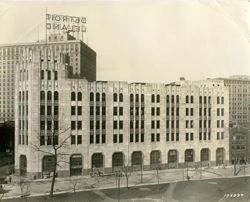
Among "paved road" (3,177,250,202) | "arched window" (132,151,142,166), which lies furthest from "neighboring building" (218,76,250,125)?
"paved road" (3,177,250,202)

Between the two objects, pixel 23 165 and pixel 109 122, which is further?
pixel 109 122

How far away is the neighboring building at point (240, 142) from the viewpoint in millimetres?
79000

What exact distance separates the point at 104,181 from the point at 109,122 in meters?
10.6

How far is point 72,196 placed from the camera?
47.1 metres

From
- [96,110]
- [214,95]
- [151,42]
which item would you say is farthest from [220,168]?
[151,42]

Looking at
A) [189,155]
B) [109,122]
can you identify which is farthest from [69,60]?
[189,155]

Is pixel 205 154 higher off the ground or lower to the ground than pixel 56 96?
lower

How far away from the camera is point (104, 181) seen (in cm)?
5666

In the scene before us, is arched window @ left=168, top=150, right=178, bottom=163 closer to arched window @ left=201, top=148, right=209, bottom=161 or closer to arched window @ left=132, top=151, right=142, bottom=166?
arched window @ left=201, top=148, right=209, bottom=161

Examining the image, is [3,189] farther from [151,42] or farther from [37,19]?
[151,42]

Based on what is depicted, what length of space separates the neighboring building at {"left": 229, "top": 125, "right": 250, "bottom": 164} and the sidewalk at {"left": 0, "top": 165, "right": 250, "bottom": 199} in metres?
11.3

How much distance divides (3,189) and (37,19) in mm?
24464

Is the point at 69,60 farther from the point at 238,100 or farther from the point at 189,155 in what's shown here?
the point at 238,100

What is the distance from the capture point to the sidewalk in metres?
50.5
